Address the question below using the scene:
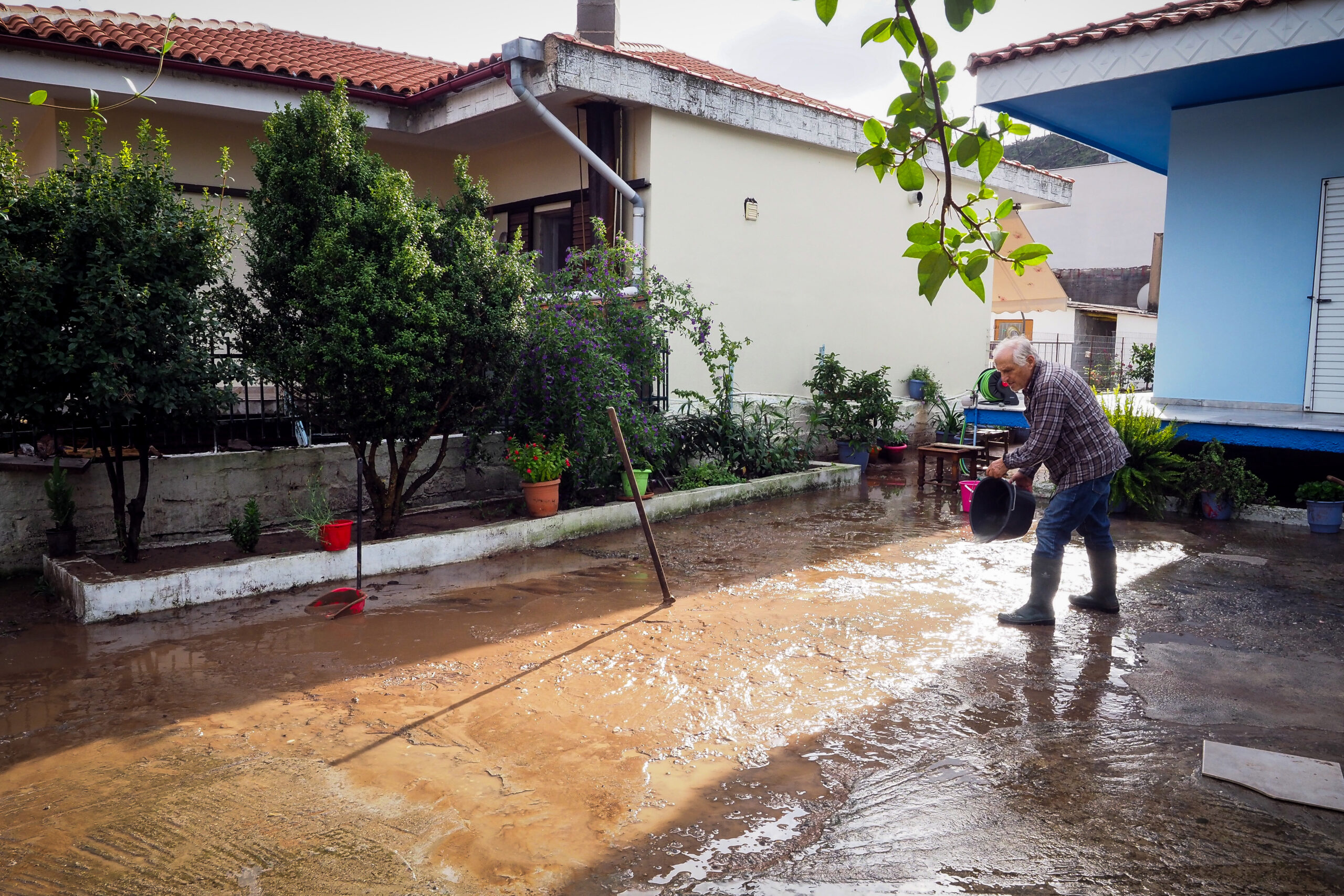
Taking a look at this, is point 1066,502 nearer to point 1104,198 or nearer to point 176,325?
point 176,325

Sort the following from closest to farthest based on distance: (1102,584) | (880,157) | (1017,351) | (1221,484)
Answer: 1. (880,157)
2. (1017,351)
3. (1102,584)
4. (1221,484)

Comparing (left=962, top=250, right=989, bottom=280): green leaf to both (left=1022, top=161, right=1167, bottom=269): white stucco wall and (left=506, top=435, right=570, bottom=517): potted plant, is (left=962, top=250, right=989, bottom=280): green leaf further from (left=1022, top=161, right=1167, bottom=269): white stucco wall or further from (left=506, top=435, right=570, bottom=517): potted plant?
(left=1022, top=161, right=1167, bottom=269): white stucco wall

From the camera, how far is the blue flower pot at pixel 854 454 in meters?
12.4

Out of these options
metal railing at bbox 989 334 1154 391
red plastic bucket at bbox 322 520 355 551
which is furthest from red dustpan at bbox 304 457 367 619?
metal railing at bbox 989 334 1154 391

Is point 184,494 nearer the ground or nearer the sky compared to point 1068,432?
nearer the ground

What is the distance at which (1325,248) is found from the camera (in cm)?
905

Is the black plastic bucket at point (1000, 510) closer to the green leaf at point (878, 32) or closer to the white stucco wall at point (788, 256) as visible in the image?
the green leaf at point (878, 32)

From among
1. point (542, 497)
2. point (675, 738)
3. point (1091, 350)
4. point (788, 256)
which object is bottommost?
point (675, 738)

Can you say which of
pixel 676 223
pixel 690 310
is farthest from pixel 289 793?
pixel 676 223

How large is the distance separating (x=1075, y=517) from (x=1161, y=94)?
6.24 meters

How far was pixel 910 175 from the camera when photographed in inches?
79.1

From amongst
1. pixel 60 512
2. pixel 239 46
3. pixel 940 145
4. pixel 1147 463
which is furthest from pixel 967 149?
pixel 239 46

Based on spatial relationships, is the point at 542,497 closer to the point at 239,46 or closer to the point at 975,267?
the point at 975,267

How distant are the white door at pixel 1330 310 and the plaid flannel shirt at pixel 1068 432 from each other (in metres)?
5.03
